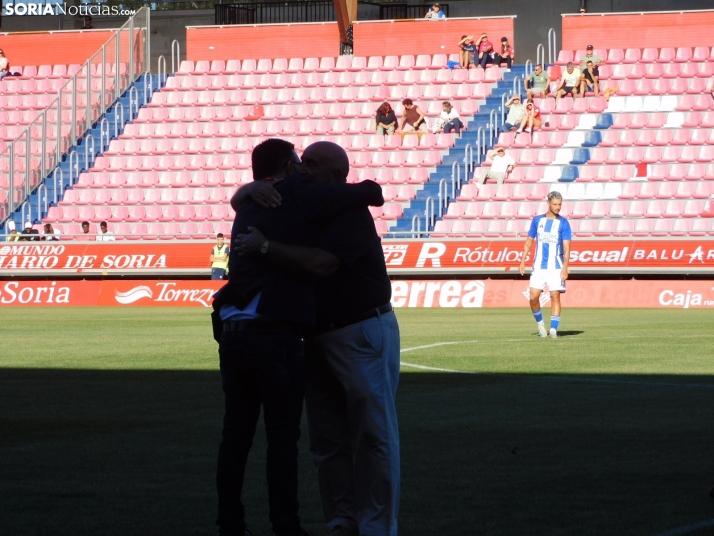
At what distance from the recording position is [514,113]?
115 ft

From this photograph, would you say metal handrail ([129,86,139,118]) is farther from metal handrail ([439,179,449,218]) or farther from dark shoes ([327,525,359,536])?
dark shoes ([327,525,359,536])

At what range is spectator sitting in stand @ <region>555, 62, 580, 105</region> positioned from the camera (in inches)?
1409

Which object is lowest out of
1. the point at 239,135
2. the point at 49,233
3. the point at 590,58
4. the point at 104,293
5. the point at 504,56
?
the point at 104,293

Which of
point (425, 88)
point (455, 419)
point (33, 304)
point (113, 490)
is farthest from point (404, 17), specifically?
point (113, 490)

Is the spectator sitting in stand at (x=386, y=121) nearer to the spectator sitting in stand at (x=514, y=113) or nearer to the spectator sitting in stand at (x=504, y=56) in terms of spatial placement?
the spectator sitting in stand at (x=514, y=113)

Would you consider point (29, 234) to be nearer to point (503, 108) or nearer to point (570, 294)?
point (570, 294)

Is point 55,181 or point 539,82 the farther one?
point 539,82

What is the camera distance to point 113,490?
7.21m

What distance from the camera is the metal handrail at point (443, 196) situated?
105 ft

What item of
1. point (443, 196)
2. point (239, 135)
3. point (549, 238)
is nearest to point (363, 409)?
point (549, 238)

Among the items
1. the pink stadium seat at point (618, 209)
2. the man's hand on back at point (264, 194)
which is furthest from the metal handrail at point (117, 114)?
the man's hand on back at point (264, 194)

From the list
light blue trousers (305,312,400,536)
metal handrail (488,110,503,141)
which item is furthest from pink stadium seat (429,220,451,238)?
light blue trousers (305,312,400,536)

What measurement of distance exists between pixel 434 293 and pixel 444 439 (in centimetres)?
2025

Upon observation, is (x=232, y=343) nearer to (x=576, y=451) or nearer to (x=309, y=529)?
(x=309, y=529)
